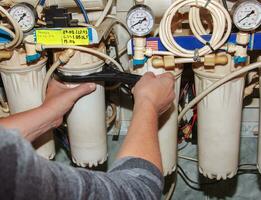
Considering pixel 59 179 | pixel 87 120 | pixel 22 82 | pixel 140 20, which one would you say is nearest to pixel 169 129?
pixel 87 120

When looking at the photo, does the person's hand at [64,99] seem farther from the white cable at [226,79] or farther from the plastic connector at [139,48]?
the white cable at [226,79]

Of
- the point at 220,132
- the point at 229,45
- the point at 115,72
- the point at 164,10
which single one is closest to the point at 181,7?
the point at 164,10

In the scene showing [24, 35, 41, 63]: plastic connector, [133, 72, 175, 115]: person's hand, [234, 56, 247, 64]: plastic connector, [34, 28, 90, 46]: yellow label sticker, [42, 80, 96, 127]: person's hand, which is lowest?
[42, 80, 96, 127]: person's hand

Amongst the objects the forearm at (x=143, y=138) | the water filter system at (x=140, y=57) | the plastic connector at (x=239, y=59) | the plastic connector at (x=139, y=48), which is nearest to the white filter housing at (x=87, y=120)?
the water filter system at (x=140, y=57)

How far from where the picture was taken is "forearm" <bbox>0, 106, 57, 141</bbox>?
104cm

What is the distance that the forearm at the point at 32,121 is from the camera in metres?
1.04

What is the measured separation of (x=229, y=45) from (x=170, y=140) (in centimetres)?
37

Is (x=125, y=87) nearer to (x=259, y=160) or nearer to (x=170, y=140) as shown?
(x=170, y=140)

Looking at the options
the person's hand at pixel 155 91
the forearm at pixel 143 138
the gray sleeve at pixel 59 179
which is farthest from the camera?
the person's hand at pixel 155 91

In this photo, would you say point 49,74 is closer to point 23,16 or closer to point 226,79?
point 23,16

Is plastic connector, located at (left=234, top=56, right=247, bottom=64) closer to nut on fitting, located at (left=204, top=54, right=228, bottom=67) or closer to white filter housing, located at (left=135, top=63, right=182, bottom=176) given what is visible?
nut on fitting, located at (left=204, top=54, right=228, bottom=67)

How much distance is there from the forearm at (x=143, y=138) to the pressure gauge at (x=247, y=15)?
324mm

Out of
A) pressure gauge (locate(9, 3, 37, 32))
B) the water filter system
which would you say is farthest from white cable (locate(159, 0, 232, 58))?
pressure gauge (locate(9, 3, 37, 32))

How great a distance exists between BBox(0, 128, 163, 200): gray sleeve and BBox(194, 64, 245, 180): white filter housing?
0.42m
